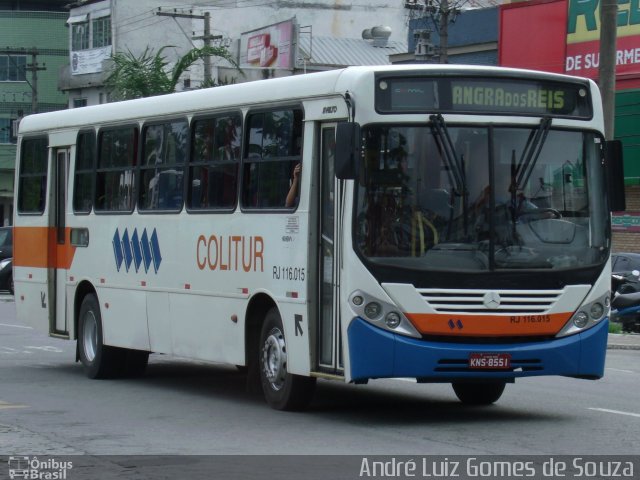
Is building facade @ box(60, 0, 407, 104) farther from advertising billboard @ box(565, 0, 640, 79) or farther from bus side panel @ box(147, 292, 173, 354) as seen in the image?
bus side panel @ box(147, 292, 173, 354)

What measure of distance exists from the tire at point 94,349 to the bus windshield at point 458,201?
5.87 metres

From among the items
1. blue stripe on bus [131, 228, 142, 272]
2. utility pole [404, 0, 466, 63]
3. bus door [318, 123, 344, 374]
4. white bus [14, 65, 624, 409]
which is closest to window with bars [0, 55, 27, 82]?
utility pole [404, 0, 466, 63]

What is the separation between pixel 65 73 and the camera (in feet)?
223

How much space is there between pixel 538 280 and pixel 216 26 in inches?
2173

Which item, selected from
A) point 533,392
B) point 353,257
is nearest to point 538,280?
point 353,257

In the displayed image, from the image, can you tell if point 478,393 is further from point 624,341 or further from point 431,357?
point 624,341

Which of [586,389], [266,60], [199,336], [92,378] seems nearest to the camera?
[199,336]

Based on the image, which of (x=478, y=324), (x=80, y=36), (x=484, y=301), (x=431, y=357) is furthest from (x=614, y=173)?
(x=80, y=36)

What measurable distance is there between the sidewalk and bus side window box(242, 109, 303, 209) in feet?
34.7

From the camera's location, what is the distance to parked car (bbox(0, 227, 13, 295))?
39.9 meters

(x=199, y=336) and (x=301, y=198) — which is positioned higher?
(x=301, y=198)

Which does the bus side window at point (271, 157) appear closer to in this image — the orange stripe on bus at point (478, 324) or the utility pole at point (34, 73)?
the orange stripe on bus at point (478, 324)

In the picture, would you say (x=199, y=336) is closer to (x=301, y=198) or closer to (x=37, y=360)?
Answer: (x=301, y=198)

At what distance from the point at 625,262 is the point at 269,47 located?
33.1 meters
